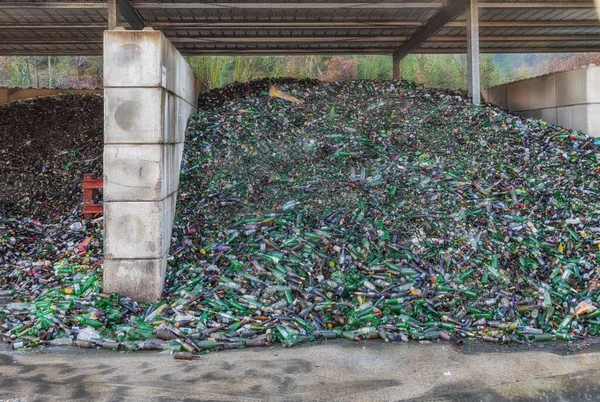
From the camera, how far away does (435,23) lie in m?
8.80

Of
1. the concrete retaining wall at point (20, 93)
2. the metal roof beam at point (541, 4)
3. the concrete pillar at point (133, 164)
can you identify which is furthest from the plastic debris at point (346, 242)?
the concrete retaining wall at point (20, 93)

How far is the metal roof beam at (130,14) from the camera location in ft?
24.5

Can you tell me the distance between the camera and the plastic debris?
4203mm

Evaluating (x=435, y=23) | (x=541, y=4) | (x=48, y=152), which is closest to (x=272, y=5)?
(x=435, y=23)

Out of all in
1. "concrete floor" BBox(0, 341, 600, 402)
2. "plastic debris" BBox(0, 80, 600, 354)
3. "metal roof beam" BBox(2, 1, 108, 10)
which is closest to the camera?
"concrete floor" BBox(0, 341, 600, 402)

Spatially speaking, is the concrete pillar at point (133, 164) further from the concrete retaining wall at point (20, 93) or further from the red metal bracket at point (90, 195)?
the concrete retaining wall at point (20, 93)

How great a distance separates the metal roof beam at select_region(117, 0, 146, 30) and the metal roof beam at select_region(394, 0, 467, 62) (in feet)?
18.1

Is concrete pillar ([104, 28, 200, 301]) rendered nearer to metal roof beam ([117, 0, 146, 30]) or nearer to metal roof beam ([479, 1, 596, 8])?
metal roof beam ([117, 0, 146, 30])

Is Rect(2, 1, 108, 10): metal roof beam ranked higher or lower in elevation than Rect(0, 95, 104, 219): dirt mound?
higher

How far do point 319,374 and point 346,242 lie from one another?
1.83 metres

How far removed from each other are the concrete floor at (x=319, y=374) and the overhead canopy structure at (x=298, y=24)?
5639 millimetres

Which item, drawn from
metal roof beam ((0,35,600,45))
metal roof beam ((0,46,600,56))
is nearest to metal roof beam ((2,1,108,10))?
metal roof beam ((0,35,600,45))

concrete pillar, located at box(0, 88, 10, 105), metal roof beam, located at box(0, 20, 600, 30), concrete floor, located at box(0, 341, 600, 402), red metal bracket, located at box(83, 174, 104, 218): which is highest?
metal roof beam, located at box(0, 20, 600, 30)

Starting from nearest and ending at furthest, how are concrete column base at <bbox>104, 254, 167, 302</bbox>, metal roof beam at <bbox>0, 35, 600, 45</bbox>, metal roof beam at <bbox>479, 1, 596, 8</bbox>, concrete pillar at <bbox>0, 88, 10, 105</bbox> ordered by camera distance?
1. concrete column base at <bbox>104, 254, 167, 302</bbox>
2. metal roof beam at <bbox>479, 1, 596, 8</bbox>
3. metal roof beam at <bbox>0, 35, 600, 45</bbox>
4. concrete pillar at <bbox>0, 88, 10, 105</bbox>
